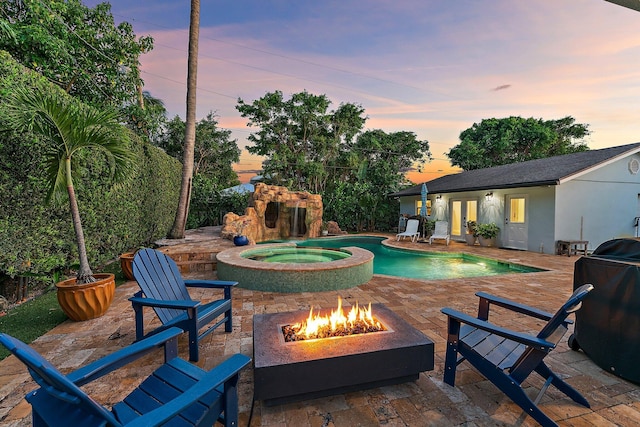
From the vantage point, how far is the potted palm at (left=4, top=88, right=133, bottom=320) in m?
3.29

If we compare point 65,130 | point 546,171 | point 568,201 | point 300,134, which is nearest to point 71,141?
point 65,130

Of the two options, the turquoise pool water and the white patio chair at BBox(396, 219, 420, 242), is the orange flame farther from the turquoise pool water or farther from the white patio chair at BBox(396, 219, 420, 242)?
the white patio chair at BBox(396, 219, 420, 242)

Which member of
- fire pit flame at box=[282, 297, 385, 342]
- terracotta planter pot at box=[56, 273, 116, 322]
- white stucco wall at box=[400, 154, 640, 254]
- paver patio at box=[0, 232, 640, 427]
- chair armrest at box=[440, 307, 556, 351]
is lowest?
paver patio at box=[0, 232, 640, 427]

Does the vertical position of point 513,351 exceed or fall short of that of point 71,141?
it falls short

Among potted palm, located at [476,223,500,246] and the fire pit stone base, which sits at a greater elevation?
potted palm, located at [476,223,500,246]

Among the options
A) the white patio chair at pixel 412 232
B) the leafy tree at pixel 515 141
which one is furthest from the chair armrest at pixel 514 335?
the leafy tree at pixel 515 141

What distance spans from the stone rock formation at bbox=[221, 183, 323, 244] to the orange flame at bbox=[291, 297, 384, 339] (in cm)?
959

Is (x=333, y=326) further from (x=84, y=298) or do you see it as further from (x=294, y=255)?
(x=294, y=255)

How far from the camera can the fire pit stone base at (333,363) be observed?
199 centimetres

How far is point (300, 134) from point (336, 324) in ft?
62.2

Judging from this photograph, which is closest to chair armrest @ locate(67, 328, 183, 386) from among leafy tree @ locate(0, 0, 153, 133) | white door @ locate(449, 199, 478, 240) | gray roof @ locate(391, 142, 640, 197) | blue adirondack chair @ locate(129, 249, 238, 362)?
blue adirondack chair @ locate(129, 249, 238, 362)

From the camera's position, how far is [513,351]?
223 cm

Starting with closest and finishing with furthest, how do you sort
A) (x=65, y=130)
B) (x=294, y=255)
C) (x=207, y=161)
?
(x=65, y=130) → (x=294, y=255) → (x=207, y=161)

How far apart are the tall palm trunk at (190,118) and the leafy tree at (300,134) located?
29.7 ft
